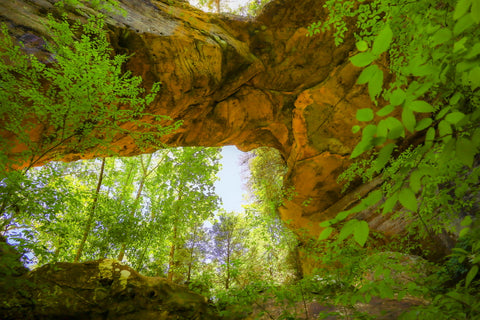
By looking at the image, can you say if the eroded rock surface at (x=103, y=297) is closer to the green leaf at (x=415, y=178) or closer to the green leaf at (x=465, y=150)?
the green leaf at (x=415, y=178)

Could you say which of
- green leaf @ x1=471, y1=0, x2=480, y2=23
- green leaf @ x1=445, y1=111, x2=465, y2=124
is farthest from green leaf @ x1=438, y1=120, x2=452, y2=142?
green leaf @ x1=471, y1=0, x2=480, y2=23

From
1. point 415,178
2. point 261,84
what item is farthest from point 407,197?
point 261,84

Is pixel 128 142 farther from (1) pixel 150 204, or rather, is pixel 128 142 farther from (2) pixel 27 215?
(2) pixel 27 215

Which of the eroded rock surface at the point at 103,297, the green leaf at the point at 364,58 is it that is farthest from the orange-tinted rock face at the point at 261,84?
the green leaf at the point at 364,58

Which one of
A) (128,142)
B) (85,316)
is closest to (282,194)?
(128,142)

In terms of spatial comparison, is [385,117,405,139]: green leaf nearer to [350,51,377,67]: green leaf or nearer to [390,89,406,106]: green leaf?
[390,89,406,106]: green leaf

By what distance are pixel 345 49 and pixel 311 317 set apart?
10530 mm

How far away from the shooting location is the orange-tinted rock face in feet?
26.0

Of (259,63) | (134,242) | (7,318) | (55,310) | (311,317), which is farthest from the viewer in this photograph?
(259,63)

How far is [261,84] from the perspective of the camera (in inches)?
438

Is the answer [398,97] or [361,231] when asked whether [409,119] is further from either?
[361,231]

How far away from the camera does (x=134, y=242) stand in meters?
8.85

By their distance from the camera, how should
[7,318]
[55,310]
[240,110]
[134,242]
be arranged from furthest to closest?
[240,110] < [134,242] < [55,310] < [7,318]

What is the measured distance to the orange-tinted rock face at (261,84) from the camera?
26.0 feet
